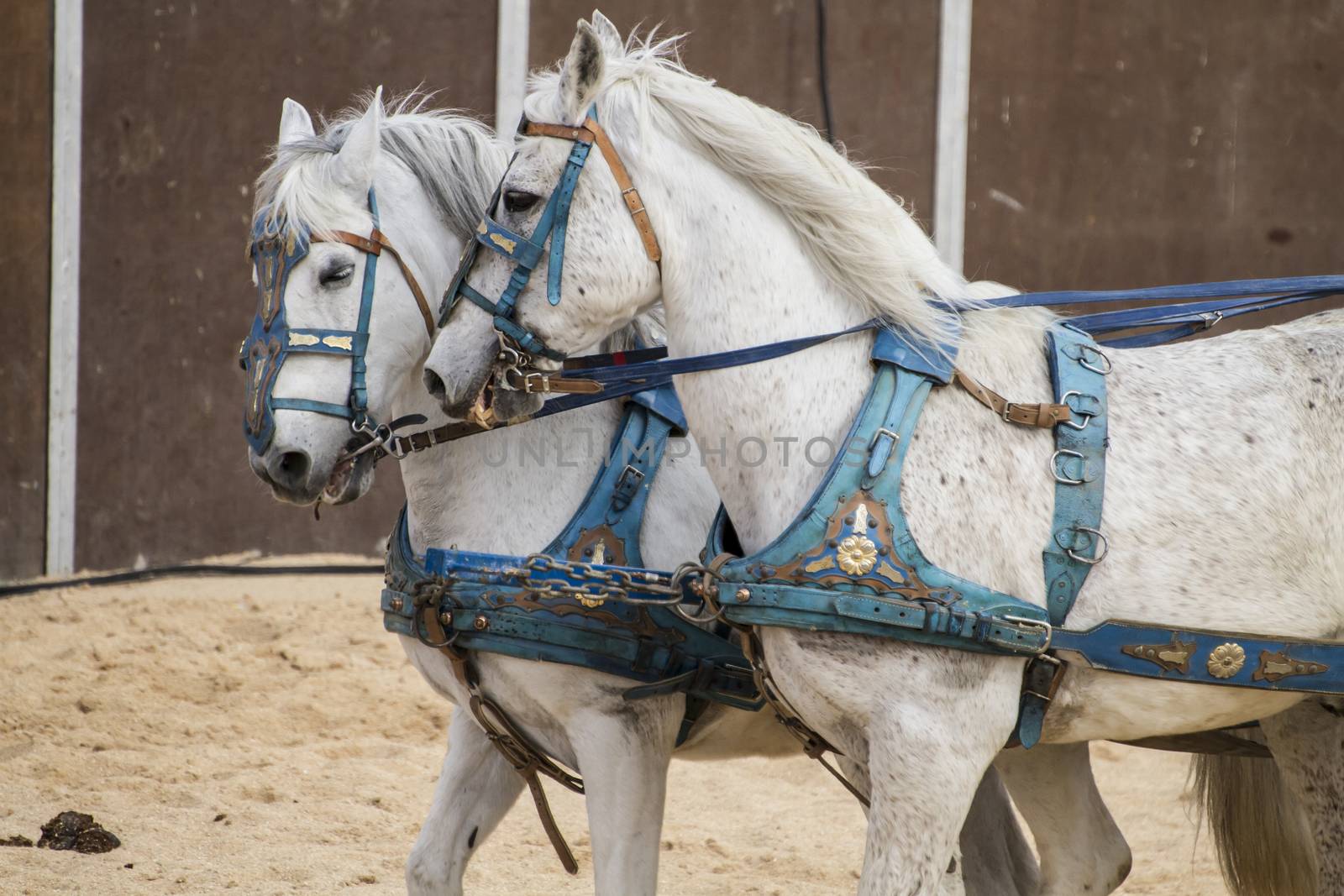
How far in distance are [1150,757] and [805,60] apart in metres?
3.44

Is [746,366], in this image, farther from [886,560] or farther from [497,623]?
[497,623]

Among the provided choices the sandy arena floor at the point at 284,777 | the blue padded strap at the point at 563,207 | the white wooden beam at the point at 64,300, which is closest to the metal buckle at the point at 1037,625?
the blue padded strap at the point at 563,207

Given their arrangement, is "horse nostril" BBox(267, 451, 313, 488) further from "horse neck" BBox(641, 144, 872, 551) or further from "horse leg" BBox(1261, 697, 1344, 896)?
"horse leg" BBox(1261, 697, 1344, 896)

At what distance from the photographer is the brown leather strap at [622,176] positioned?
2.16 metres

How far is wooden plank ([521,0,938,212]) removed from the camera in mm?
6195

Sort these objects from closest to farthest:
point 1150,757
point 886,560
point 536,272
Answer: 1. point 886,560
2. point 536,272
3. point 1150,757

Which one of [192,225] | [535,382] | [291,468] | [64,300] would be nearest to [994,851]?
[535,382]

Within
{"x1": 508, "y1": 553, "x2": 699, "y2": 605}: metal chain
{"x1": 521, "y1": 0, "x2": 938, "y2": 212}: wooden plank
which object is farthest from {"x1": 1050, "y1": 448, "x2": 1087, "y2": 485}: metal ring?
{"x1": 521, "y1": 0, "x2": 938, "y2": 212}: wooden plank

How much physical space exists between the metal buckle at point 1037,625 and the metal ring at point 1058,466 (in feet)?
0.76

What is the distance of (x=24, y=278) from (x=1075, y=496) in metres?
5.32

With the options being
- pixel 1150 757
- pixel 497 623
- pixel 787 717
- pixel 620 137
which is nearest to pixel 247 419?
pixel 497 623

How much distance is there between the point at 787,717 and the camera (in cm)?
228

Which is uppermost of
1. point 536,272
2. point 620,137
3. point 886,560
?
point 620,137

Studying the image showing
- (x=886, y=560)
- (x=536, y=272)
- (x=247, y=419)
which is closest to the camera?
(x=886, y=560)
